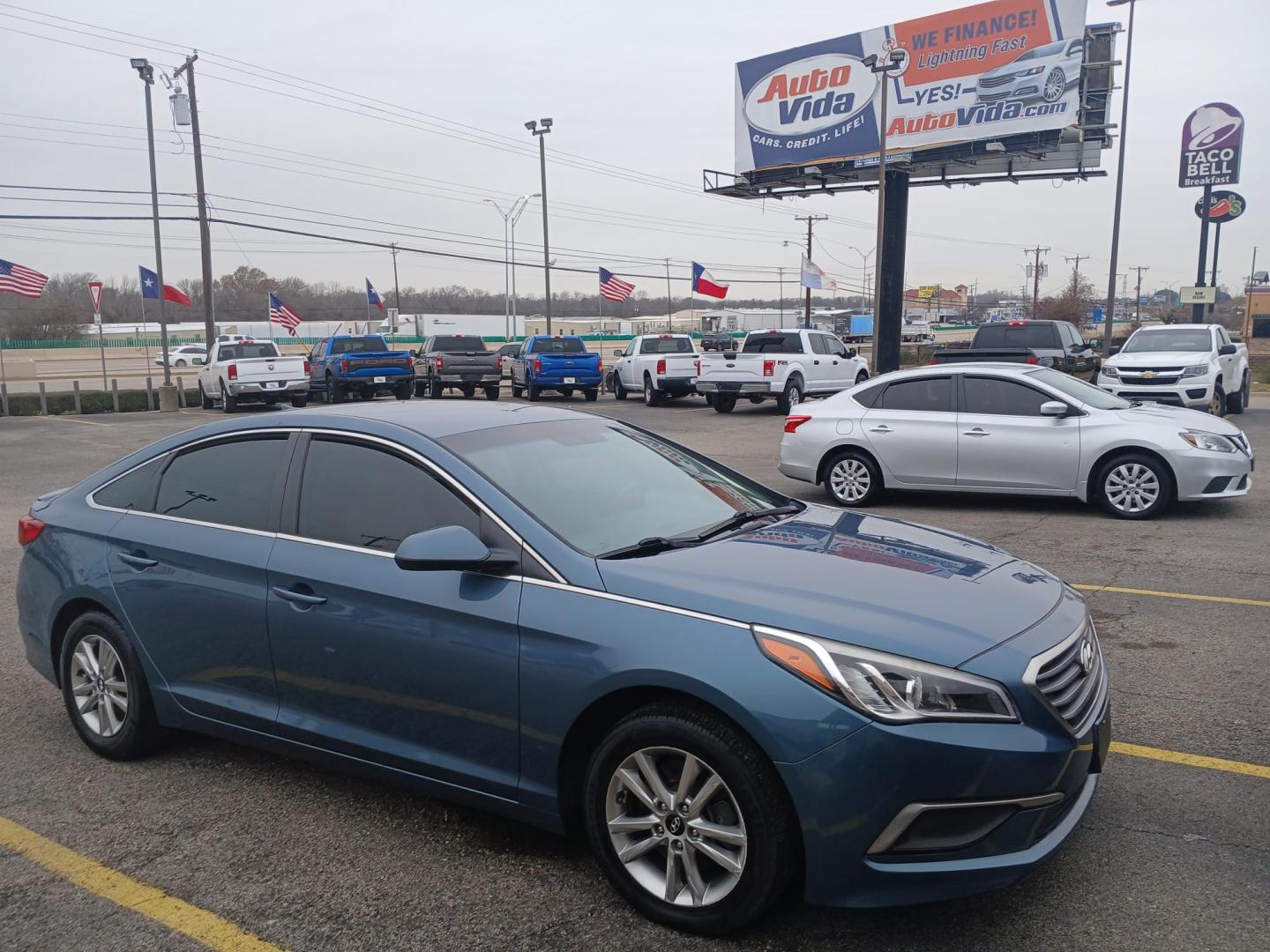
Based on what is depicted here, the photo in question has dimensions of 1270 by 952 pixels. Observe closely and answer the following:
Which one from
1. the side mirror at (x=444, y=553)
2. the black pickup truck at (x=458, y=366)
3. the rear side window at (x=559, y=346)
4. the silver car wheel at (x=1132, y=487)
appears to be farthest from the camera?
the black pickup truck at (x=458, y=366)

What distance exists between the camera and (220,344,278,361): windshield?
1108 inches

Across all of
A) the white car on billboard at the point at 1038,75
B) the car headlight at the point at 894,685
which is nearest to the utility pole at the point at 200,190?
the white car on billboard at the point at 1038,75

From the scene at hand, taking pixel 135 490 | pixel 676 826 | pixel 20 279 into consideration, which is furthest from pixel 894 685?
pixel 20 279

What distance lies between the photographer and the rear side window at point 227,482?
13.6 feet

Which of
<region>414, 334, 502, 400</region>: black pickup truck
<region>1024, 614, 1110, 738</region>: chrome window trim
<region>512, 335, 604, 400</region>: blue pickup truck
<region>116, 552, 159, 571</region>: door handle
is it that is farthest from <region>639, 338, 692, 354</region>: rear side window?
<region>1024, 614, 1110, 738</region>: chrome window trim

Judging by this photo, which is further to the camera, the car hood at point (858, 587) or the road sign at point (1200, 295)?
the road sign at point (1200, 295)

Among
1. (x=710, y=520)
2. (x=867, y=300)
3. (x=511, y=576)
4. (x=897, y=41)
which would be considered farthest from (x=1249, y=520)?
(x=867, y=300)

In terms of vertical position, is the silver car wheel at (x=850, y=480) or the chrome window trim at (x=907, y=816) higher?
the chrome window trim at (x=907, y=816)

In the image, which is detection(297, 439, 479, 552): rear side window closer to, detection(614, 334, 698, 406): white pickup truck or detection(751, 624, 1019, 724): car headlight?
detection(751, 624, 1019, 724): car headlight

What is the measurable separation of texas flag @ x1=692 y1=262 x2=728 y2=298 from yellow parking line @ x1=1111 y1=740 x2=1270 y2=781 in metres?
36.7

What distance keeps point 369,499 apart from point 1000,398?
7777 mm

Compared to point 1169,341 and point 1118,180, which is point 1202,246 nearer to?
point 1118,180

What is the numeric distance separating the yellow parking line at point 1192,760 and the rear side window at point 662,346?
24.3 m

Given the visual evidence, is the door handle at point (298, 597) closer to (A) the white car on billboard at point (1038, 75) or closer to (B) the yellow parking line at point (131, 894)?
(B) the yellow parking line at point (131, 894)
